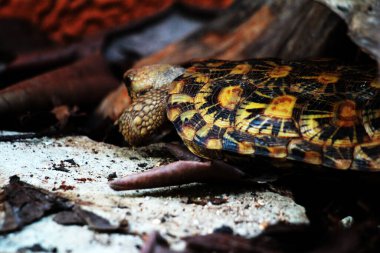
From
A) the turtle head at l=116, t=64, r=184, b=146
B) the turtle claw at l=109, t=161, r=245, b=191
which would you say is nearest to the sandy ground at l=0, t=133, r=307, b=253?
the turtle claw at l=109, t=161, r=245, b=191

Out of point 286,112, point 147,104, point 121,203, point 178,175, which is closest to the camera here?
point 121,203

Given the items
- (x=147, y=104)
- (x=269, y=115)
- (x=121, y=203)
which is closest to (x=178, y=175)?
(x=121, y=203)

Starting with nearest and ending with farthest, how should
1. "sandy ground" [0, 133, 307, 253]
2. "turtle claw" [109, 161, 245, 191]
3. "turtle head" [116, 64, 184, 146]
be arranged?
"sandy ground" [0, 133, 307, 253], "turtle claw" [109, 161, 245, 191], "turtle head" [116, 64, 184, 146]

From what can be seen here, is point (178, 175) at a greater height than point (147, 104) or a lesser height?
lesser

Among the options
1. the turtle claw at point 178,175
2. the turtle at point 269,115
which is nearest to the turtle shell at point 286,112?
the turtle at point 269,115

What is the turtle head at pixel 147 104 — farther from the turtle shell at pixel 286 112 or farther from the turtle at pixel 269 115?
the turtle shell at pixel 286 112

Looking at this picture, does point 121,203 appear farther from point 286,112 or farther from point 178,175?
point 286,112

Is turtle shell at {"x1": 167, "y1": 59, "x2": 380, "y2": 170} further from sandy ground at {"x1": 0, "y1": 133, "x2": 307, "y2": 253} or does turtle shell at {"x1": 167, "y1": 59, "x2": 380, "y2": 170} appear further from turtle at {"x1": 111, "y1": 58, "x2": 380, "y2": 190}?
sandy ground at {"x1": 0, "y1": 133, "x2": 307, "y2": 253}
